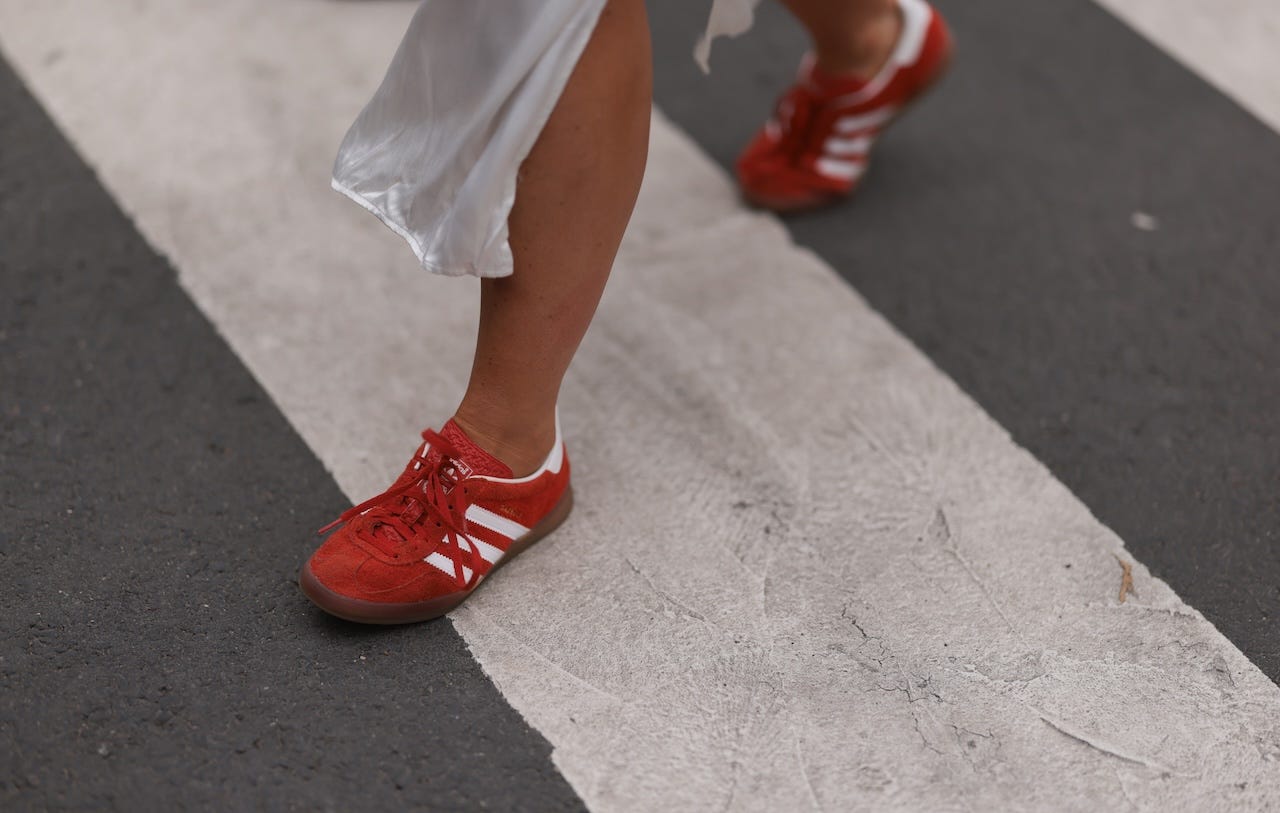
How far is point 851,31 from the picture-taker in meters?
2.33

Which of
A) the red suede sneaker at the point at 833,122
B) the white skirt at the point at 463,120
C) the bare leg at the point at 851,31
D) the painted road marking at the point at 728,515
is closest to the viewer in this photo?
the white skirt at the point at 463,120

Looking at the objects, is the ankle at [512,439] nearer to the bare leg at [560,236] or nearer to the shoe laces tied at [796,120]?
the bare leg at [560,236]

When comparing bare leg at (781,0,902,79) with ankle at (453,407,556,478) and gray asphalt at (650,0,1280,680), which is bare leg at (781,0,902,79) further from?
ankle at (453,407,556,478)

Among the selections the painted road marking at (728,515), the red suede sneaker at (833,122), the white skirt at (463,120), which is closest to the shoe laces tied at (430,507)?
the painted road marking at (728,515)

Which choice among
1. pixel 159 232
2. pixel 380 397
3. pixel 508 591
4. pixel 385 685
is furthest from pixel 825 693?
pixel 159 232

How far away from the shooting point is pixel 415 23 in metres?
1.57

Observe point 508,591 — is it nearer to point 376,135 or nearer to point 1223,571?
point 376,135

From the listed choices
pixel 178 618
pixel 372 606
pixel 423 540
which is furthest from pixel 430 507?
pixel 178 618

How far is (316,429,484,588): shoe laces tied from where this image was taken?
167cm

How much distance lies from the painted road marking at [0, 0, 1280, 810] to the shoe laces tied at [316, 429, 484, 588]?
0.11m

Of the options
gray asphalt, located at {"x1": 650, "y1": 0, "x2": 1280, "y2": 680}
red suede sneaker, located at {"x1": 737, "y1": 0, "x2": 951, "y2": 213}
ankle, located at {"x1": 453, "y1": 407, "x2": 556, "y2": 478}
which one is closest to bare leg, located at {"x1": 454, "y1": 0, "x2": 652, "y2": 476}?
ankle, located at {"x1": 453, "y1": 407, "x2": 556, "y2": 478}

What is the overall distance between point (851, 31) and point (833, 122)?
0.19 metres

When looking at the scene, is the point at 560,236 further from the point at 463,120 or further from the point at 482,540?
the point at 482,540

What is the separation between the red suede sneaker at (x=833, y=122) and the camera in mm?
2402
